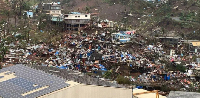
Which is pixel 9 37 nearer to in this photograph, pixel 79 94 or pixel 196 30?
pixel 79 94

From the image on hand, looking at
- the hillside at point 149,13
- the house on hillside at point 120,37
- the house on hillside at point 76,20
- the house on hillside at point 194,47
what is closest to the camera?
the house on hillside at point 120,37

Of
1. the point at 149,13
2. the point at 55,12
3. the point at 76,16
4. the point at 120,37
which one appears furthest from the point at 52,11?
the point at 149,13

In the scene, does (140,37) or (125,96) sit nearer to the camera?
(125,96)

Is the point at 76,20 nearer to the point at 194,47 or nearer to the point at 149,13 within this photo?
the point at 194,47

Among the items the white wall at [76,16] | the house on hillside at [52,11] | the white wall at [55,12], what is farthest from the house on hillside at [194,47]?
the white wall at [55,12]

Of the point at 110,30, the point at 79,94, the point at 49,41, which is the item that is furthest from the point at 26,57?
the point at 79,94

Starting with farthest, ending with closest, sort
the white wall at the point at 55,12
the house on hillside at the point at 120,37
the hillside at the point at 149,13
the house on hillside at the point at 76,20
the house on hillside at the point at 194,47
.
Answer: the hillside at the point at 149,13 < the white wall at the point at 55,12 < the house on hillside at the point at 76,20 < the house on hillside at the point at 194,47 < the house on hillside at the point at 120,37

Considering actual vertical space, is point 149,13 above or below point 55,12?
above

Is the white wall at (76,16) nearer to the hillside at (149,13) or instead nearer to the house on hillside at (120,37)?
the house on hillside at (120,37)

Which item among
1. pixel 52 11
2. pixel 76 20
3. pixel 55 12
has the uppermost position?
pixel 52 11
